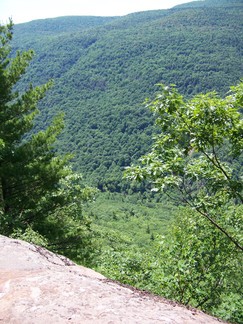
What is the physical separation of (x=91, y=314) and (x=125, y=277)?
15.4ft

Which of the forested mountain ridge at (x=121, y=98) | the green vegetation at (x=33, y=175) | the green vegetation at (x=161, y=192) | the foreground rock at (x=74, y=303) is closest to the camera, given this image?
the foreground rock at (x=74, y=303)

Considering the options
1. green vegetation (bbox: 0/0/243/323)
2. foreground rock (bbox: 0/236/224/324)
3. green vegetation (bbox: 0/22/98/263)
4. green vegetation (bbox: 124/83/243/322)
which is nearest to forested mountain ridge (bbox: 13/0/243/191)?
green vegetation (bbox: 0/22/98/263)

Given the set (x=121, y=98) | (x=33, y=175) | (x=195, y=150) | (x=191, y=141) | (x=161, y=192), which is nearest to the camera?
(x=161, y=192)

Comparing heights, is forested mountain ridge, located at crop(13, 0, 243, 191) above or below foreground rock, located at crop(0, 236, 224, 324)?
below

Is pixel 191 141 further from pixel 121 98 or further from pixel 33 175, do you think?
pixel 121 98

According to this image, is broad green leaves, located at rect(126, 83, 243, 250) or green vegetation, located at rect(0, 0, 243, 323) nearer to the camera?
broad green leaves, located at rect(126, 83, 243, 250)

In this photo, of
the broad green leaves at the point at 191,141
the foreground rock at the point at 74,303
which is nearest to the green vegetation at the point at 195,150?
the broad green leaves at the point at 191,141

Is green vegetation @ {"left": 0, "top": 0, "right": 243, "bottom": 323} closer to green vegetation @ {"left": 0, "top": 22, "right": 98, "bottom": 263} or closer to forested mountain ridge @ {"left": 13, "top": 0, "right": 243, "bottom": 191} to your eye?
green vegetation @ {"left": 0, "top": 22, "right": 98, "bottom": 263}

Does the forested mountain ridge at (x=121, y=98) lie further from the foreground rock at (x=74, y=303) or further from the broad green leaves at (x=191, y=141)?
the foreground rock at (x=74, y=303)

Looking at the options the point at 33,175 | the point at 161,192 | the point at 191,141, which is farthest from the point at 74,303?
the point at 33,175

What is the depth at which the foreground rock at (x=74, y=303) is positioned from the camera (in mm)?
3641

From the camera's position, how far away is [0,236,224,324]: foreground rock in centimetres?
364

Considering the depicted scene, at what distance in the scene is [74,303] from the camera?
12.7 ft

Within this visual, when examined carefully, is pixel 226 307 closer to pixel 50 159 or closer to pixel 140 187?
pixel 50 159
